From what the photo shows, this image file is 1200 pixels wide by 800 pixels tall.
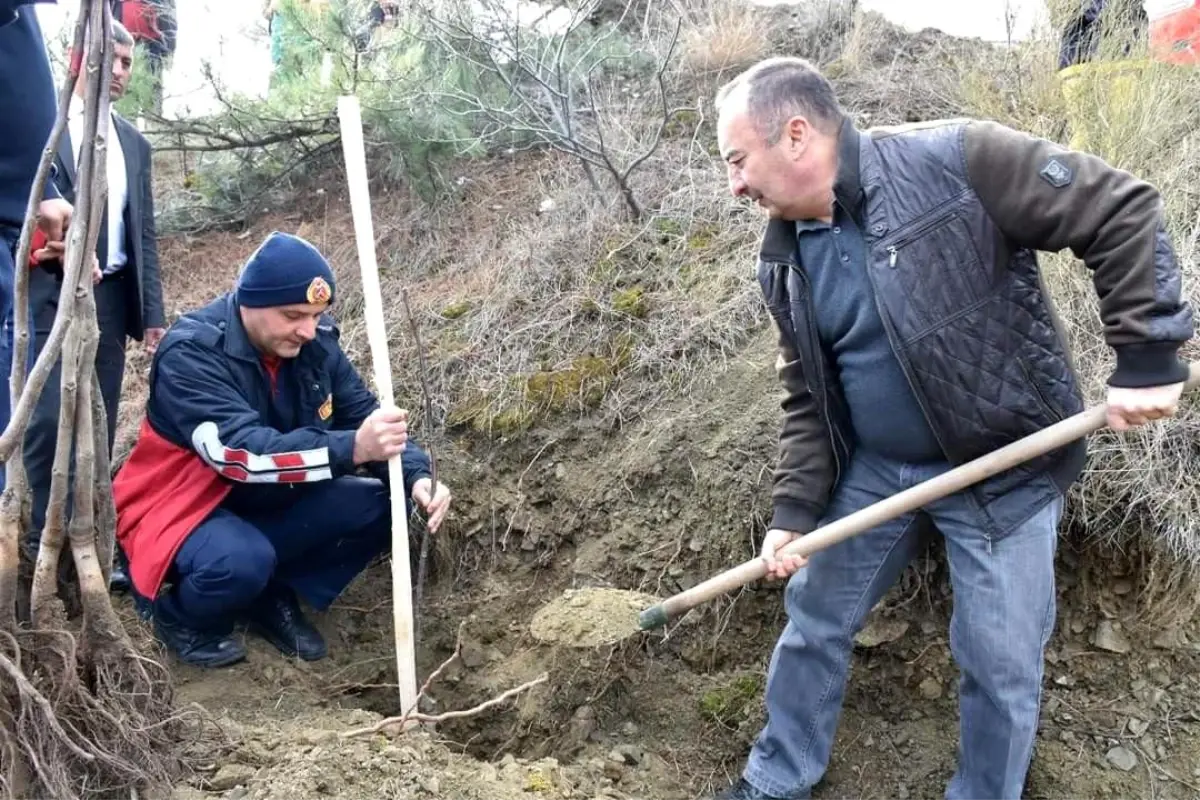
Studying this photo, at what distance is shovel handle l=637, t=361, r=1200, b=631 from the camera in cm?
221

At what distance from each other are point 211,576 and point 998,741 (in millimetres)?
2417

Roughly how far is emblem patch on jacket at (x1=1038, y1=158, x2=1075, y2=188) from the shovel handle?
502 millimetres

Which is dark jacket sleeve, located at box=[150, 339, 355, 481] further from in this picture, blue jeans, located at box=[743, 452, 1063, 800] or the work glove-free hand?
blue jeans, located at box=[743, 452, 1063, 800]

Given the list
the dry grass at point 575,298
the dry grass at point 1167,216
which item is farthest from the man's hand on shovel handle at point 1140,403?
the dry grass at point 575,298

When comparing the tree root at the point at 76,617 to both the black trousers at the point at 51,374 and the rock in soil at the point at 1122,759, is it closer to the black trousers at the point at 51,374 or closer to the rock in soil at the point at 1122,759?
the black trousers at the point at 51,374

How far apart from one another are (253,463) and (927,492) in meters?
2.08

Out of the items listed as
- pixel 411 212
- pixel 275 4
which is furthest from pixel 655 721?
pixel 275 4

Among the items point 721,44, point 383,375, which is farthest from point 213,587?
point 721,44

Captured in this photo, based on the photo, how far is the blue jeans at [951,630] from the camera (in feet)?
7.78

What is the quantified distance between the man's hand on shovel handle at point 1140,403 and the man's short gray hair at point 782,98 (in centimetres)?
87

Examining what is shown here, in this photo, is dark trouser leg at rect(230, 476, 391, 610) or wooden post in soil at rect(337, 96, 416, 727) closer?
wooden post in soil at rect(337, 96, 416, 727)

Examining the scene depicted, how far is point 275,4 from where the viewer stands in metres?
5.64

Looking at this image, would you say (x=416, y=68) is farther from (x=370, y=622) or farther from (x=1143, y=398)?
(x=1143, y=398)

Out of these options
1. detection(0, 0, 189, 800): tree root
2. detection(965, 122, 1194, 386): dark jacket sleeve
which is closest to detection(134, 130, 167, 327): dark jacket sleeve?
detection(0, 0, 189, 800): tree root
